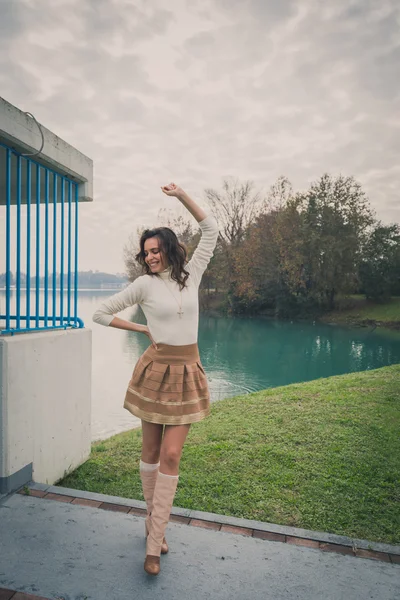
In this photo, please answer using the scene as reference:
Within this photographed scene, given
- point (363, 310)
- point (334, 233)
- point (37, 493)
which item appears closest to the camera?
point (37, 493)

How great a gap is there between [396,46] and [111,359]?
36.8 feet

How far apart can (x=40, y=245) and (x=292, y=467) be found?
108 inches

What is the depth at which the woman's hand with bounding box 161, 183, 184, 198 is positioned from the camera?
2.21 meters

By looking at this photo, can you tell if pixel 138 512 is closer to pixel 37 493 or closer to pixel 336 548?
pixel 37 493

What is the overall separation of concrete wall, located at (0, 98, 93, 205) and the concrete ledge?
7.12 ft

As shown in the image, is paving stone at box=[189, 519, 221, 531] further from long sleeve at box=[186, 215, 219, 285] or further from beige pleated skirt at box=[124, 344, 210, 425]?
long sleeve at box=[186, 215, 219, 285]

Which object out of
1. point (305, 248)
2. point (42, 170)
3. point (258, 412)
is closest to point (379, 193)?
point (305, 248)

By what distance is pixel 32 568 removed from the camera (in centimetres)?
187

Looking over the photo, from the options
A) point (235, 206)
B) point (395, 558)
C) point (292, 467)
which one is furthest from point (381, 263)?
point (395, 558)

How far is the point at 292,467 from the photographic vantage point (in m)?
3.64

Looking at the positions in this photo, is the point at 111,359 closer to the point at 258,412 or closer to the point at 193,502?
the point at 258,412

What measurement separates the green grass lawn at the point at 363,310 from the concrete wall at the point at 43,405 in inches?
1048

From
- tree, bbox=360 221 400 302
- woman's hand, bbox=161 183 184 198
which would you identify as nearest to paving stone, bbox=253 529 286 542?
woman's hand, bbox=161 183 184 198

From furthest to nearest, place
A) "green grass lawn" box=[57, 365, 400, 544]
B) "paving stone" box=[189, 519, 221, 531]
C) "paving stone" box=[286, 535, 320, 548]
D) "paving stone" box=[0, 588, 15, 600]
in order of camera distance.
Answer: "green grass lawn" box=[57, 365, 400, 544], "paving stone" box=[189, 519, 221, 531], "paving stone" box=[286, 535, 320, 548], "paving stone" box=[0, 588, 15, 600]
